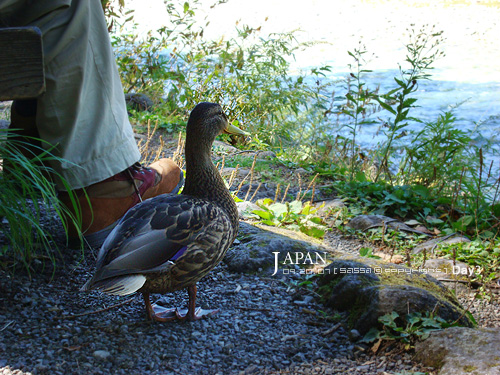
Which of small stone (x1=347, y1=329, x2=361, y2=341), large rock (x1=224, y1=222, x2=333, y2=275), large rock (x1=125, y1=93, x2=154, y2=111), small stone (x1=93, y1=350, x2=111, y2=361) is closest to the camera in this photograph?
small stone (x1=93, y1=350, x2=111, y2=361)

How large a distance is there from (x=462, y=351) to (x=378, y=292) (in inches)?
19.0

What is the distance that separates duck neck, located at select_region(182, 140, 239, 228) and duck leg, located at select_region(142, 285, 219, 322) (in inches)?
18.4

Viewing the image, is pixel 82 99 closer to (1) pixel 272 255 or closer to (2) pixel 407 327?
(1) pixel 272 255

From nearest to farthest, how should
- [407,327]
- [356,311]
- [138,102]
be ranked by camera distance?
[407,327] → [356,311] → [138,102]

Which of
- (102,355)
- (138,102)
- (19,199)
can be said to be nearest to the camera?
(102,355)

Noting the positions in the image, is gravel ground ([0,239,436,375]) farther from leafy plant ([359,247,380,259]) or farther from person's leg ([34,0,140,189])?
leafy plant ([359,247,380,259])

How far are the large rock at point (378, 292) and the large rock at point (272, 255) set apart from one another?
0.28 metres

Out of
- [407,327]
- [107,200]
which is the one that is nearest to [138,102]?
[107,200]

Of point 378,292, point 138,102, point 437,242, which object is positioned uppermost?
point 138,102

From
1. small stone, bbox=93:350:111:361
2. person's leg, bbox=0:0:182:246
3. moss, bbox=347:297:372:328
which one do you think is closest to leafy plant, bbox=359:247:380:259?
moss, bbox=347:297:372:328

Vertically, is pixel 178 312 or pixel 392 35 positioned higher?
pixel 392 35

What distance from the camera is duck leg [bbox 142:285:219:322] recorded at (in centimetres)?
263

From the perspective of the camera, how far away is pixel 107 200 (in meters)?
3.11

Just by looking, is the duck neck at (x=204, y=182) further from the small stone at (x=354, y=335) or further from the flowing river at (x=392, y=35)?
the flowing river at (x=392, y=35)
